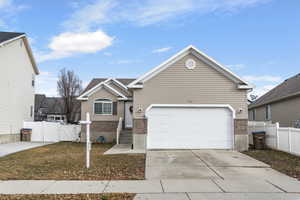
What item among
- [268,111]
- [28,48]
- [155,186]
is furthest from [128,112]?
[155,186]

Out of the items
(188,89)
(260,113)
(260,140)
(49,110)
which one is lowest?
(260,140)

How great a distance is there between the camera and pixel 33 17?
16.2 meters

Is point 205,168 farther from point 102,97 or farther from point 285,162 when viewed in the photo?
point 102,97

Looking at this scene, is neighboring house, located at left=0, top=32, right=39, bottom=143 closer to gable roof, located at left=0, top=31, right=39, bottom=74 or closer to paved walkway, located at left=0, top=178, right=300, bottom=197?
gable roof, located at left=0, top=31, right=39, bottom=74

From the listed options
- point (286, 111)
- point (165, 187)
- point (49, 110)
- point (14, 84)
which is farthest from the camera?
point (49, 110)

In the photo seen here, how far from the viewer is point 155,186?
6.61m

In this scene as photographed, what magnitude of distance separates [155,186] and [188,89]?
27.6 ft

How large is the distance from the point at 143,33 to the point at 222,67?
7.17 meters

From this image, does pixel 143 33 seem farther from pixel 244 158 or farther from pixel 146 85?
pixel 244 158

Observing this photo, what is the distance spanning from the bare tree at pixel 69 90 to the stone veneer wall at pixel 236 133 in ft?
79.0

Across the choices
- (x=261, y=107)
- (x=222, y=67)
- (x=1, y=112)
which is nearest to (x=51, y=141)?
(x=1, y=112)

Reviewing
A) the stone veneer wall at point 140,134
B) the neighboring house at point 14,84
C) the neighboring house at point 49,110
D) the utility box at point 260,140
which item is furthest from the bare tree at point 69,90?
the utility box at point 260,140

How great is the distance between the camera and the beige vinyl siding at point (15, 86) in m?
17.3

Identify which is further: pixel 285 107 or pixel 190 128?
pixel 285 107
